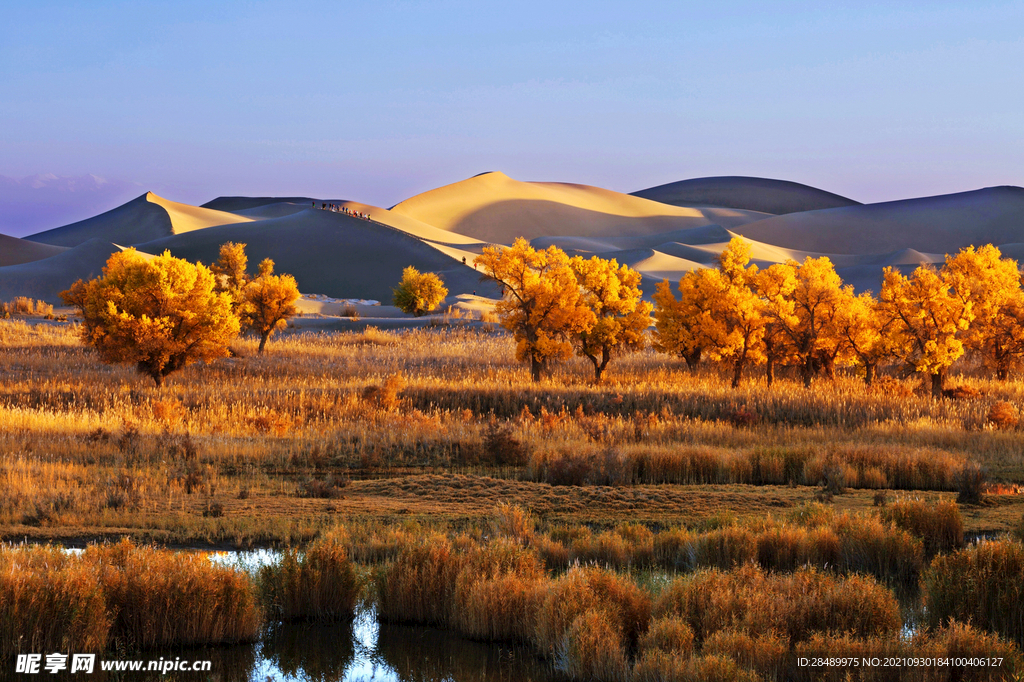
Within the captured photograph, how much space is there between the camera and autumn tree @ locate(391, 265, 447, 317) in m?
71.7

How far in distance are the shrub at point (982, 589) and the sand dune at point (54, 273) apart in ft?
325

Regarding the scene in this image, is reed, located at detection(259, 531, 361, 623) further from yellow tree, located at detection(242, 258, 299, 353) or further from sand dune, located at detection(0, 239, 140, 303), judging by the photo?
sand dune, located at detection(0, 239, 140, 303)

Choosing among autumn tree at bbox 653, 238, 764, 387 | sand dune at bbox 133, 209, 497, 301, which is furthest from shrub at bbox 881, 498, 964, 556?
sand dune at bbox 133, 209, 497, 301

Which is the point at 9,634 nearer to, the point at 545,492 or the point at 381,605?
the point at 381,605

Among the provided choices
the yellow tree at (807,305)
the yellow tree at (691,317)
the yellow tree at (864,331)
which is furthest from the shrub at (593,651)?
the yellow tree at (864,331)

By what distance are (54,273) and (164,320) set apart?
87.3 m

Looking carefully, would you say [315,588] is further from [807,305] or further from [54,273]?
[54,273]

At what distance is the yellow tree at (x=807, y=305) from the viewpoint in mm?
26641

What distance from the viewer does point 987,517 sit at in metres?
10.6

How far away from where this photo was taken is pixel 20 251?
173375 millimetres

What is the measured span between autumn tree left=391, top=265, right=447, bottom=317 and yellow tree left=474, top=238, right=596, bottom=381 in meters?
44.1

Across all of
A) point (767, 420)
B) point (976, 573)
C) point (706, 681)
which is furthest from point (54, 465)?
point (767, 420)

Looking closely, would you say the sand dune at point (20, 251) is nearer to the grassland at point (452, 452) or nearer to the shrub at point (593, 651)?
the grassland at point (452, 452)

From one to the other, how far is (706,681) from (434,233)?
152 m
